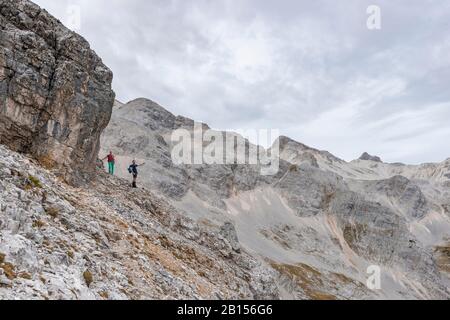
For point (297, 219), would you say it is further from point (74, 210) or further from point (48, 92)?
point (74, 210)

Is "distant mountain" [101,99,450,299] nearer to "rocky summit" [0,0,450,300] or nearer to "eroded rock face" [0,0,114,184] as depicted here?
"rocky summit" [0,0,450,300]

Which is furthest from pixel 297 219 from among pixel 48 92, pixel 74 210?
pixel 74 210

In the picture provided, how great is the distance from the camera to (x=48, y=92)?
114 ft

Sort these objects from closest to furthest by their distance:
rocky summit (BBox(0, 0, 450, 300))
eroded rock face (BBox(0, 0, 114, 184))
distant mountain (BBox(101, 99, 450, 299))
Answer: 1. rocky summit (BBox(0, 0, 450, 300))
2. eroded rock face (BBox(0, 0, 114, 184))
3. distant mountain (BBox(101, 99, 450, 299))

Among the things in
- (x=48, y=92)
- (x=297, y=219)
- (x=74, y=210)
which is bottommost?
(x=74, y=210)

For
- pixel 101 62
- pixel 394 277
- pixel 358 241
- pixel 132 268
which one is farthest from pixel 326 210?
pixel 132 268

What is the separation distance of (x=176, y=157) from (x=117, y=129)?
2522 cm

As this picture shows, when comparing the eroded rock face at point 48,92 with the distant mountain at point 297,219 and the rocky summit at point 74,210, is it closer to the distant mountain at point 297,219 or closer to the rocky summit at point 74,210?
the rocky summit at point 74,210

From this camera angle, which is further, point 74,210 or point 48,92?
point 48,92

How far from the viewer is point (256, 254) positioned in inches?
4483

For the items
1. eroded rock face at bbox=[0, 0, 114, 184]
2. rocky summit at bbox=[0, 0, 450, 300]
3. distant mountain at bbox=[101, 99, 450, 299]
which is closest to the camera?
rocky summit at bbox=[0, 0, 450, 300]

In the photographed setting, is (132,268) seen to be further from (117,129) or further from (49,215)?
(117,129)

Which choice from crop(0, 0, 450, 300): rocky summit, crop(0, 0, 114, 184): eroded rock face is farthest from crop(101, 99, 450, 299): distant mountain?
crop(0, 0, 114, 184): eroded rock face

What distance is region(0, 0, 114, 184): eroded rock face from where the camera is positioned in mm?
32062
